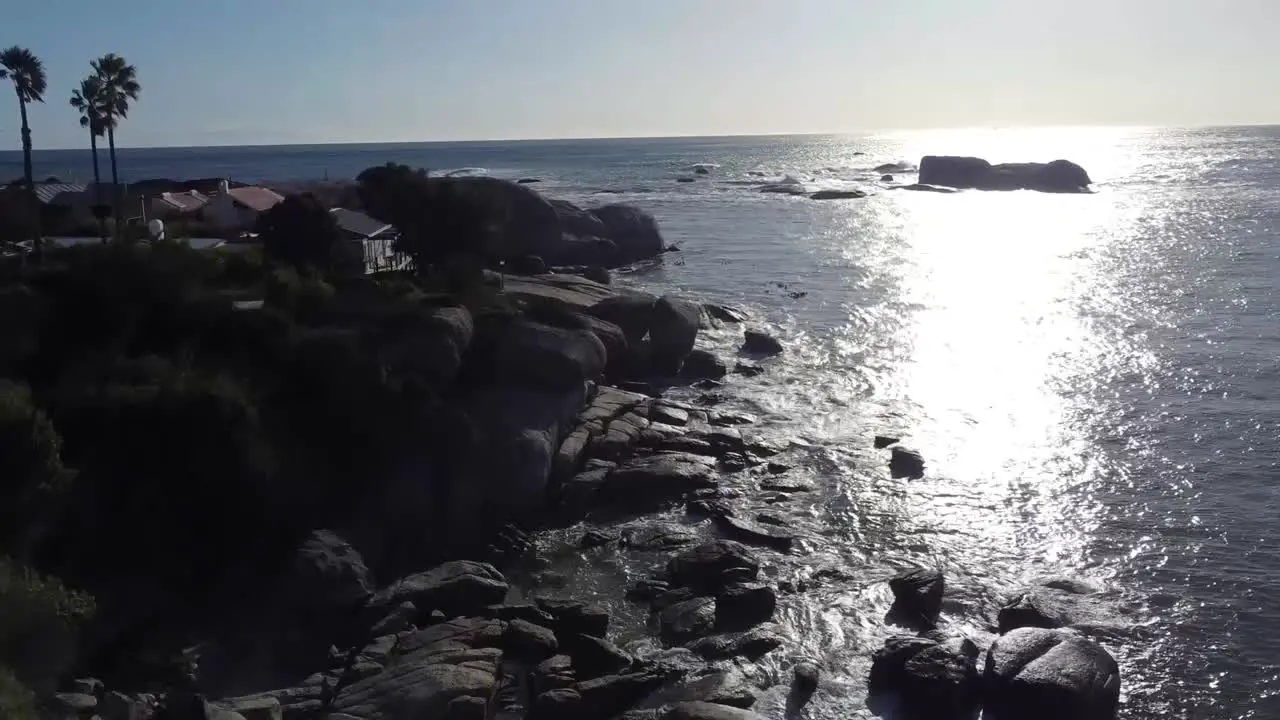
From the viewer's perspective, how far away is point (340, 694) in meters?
16.9

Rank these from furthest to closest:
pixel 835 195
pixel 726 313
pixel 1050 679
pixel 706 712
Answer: pixel 835 195, pixel 726 313, pixel 1050 679, pixel 706 712

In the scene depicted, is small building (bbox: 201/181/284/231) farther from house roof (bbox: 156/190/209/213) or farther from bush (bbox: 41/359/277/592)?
bush (bbox: 41/359/277/592)

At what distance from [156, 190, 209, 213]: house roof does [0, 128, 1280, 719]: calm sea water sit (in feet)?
78.0

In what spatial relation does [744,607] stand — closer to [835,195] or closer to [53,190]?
[53,190]

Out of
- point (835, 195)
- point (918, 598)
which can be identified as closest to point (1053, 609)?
point (918, 598)

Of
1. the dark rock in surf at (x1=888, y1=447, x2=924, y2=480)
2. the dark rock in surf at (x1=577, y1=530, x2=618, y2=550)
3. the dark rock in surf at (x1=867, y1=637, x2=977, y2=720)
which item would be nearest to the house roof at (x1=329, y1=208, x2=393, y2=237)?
the dark rock in surf at (x1=577, y1=530, x2=618, y2=550)

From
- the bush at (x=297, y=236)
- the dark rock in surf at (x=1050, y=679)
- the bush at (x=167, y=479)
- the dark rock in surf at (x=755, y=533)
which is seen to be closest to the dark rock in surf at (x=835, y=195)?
the bush at (x=297, y=236)

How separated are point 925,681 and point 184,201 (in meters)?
51.7

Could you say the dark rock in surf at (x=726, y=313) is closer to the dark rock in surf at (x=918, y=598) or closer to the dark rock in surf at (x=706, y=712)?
the dark rock in surf at (x=918, y=598)

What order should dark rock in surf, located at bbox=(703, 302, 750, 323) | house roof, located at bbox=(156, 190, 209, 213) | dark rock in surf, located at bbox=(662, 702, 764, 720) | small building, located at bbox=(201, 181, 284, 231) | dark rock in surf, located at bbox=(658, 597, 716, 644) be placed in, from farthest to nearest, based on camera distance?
house roof, located at bbox=(156, 190, 209, 213) → small building, located at bbox=(201, 181, 284, 231) → dark rock in surf, located at bbox=(703, 302, 750, 323) → dark rock in surf, located at bbox=(658, 597, 716, 644) → dark rock in surf, located at bbox=(662, 702, 764, 720)

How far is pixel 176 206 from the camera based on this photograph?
55.7 meters

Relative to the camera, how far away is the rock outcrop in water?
12544cm

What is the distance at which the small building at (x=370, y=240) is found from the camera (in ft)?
136

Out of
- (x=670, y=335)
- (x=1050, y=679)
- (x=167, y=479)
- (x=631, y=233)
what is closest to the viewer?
(x=1050, y=679)
